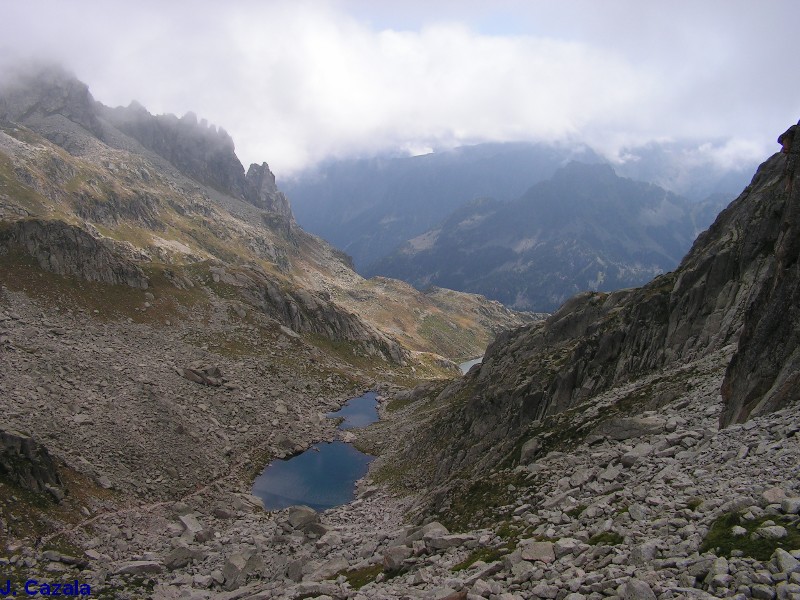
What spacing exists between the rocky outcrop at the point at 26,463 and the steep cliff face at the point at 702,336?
34.7m

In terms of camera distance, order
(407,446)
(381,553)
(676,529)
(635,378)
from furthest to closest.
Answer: (407,446) → (635,378) → (381,553) → (676,529)

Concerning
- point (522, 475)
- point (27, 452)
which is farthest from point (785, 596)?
point (27, 452)

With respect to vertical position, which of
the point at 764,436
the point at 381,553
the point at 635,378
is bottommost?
the point at 381,553

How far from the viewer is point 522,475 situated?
33.5m

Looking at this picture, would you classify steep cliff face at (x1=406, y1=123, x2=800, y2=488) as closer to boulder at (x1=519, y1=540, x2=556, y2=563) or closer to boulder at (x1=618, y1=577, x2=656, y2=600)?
boulder at (x1=519, y1=540, x2=556, y2=563)

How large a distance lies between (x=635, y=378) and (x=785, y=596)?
33673 millimetres

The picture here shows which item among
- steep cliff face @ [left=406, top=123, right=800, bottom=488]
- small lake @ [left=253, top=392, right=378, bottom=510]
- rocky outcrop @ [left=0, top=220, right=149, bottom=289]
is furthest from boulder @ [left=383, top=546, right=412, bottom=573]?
rocky outcrop @ [left=0, top=220, right=149, bottom=289]

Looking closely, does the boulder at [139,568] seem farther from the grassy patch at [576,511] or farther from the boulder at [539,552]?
the grassy patch at [576,511]

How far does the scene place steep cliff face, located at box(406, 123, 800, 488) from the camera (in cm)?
2666

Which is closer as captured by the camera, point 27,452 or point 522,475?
point 522,475

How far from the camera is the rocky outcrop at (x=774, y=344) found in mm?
24672

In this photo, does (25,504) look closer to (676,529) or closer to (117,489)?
(117,489)

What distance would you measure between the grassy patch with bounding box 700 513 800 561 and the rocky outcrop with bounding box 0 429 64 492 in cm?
4763

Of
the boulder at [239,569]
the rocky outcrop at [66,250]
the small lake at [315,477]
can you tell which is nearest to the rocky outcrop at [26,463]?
the boulder at [239,569]
